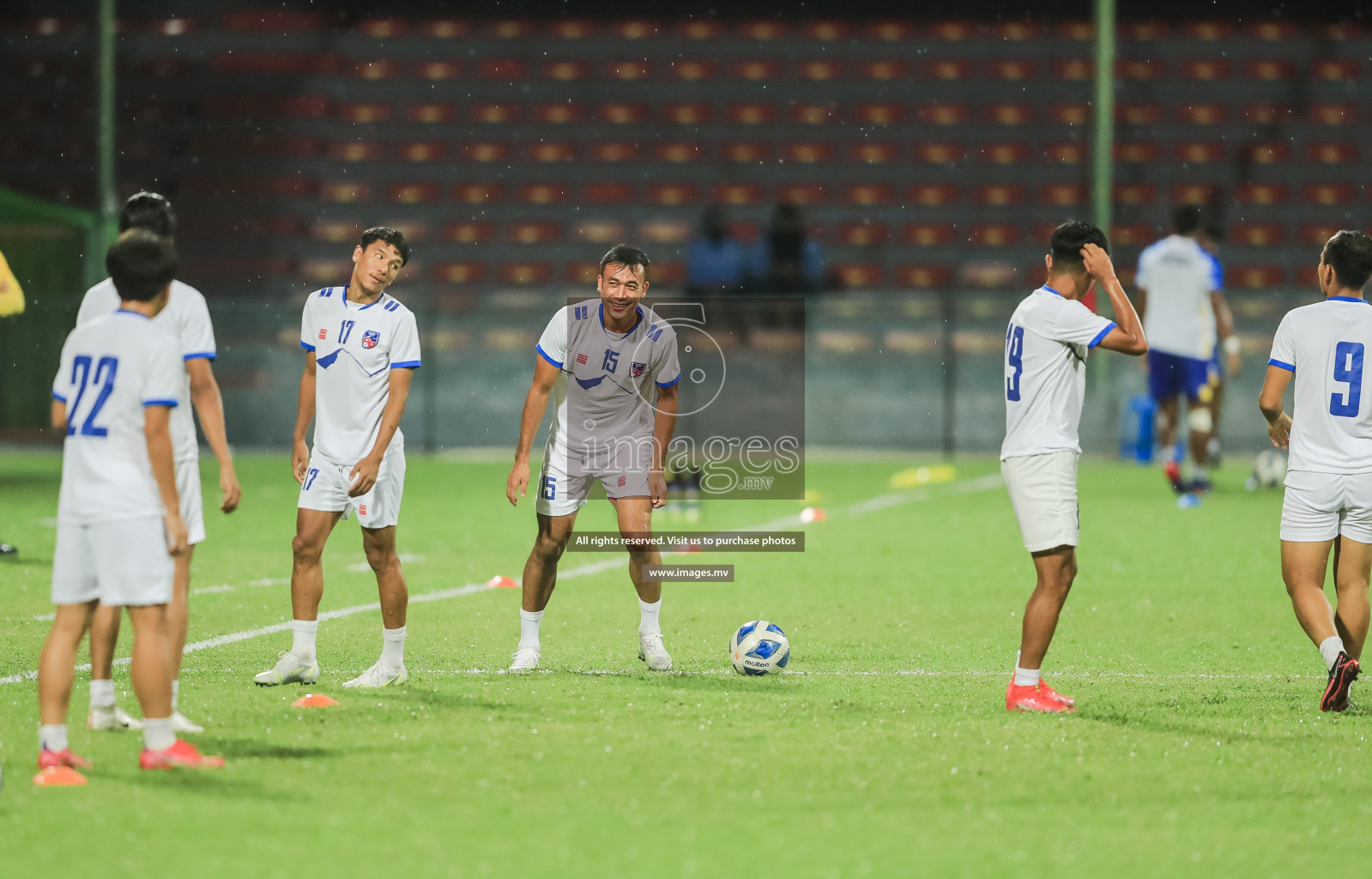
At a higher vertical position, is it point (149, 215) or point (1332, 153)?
point (1332, 153)

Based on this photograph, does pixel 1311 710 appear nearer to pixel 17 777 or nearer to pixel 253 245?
pixel 17 777

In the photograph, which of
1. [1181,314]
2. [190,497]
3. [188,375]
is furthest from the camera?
[1181,314]

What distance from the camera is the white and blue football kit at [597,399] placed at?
6.97m

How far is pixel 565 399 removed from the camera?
7152 mm

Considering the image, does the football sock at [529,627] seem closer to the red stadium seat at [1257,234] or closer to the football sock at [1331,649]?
the football sock at [1331,649]

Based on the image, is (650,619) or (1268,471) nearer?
(650,619)

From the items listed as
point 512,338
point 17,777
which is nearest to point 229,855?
point 17,777

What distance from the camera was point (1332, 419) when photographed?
20.6ft

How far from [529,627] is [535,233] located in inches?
715

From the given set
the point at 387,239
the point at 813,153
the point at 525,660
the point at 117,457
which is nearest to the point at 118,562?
the point at 117,457

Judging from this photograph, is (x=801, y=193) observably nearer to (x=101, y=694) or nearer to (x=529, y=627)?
(x=529, y=627)

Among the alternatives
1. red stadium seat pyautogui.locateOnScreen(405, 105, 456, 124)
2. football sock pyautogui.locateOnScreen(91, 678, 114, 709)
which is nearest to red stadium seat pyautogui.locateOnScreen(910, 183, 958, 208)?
red stadium seat pyautogui.locateOnScreen(405, 105, 456, 124)

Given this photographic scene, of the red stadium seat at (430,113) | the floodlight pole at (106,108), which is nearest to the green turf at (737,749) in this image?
the floodlight pole at (106,108)

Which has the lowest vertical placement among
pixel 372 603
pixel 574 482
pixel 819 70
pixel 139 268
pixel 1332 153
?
pixel 372 603
